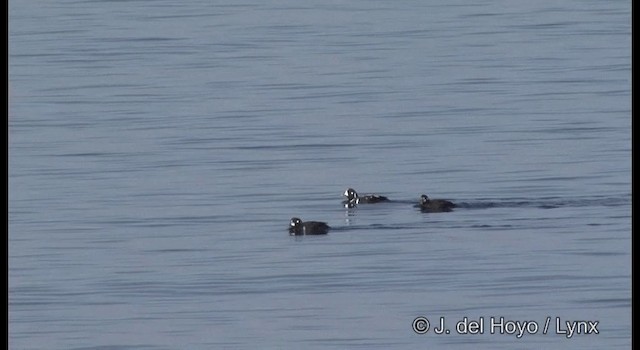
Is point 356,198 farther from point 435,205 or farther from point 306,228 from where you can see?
point 306,228

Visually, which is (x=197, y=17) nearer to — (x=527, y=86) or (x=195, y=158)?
(x=527, y=86)

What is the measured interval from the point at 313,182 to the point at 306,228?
369cm

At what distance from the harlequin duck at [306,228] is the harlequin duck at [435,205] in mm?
1267

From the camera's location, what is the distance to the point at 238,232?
66.6 feet

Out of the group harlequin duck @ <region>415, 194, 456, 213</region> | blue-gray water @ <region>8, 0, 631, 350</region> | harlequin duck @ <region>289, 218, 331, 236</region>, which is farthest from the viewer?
harlequin duck @ <region>415, 194, 456, 213</region>

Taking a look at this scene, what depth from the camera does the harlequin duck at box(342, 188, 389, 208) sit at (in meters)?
21.8

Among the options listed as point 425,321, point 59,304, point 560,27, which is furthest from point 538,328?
point 560,27

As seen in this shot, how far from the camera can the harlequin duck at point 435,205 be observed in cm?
2098

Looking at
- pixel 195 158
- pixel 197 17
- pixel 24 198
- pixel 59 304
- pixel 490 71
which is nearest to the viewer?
pixel 59 304

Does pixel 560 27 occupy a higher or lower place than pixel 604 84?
higher

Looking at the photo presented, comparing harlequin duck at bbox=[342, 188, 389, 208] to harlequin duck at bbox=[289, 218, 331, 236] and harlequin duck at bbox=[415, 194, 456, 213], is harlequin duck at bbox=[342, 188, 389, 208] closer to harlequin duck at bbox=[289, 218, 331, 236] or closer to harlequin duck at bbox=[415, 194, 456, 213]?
harlequin duck at bbox=[415, 194, 456, 213]

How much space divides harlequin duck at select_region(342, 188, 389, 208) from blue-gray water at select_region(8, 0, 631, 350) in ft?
0.46

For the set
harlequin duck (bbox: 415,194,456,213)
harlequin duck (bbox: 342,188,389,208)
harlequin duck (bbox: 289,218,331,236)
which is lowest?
harlequin duck (bbox: 289,218,331,236)

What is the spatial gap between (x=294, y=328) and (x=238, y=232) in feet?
14.6
